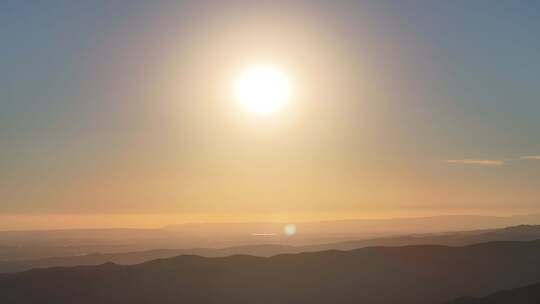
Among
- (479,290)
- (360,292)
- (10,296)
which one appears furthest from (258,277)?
(10,296)

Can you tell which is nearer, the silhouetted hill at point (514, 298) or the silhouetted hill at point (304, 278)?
the silhouetted hill at point (514, 298)

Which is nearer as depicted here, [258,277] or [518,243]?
[258,277]

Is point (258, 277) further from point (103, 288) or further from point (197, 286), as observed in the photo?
point (103, 288)

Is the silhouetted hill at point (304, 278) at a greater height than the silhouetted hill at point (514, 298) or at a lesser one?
greater

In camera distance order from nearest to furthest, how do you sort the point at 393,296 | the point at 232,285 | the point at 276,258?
the point at 393,296, the point at 232,285, the point at 276,258

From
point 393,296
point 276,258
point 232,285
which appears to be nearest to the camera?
point 393,296

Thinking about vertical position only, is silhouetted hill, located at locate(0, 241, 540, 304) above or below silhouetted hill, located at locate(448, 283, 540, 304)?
above

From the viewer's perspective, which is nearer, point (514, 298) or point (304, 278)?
point (514, 298)

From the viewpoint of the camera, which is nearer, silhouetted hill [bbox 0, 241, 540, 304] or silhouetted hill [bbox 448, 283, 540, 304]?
silhouetted hill [bbox 448, 283, 540, 304]
